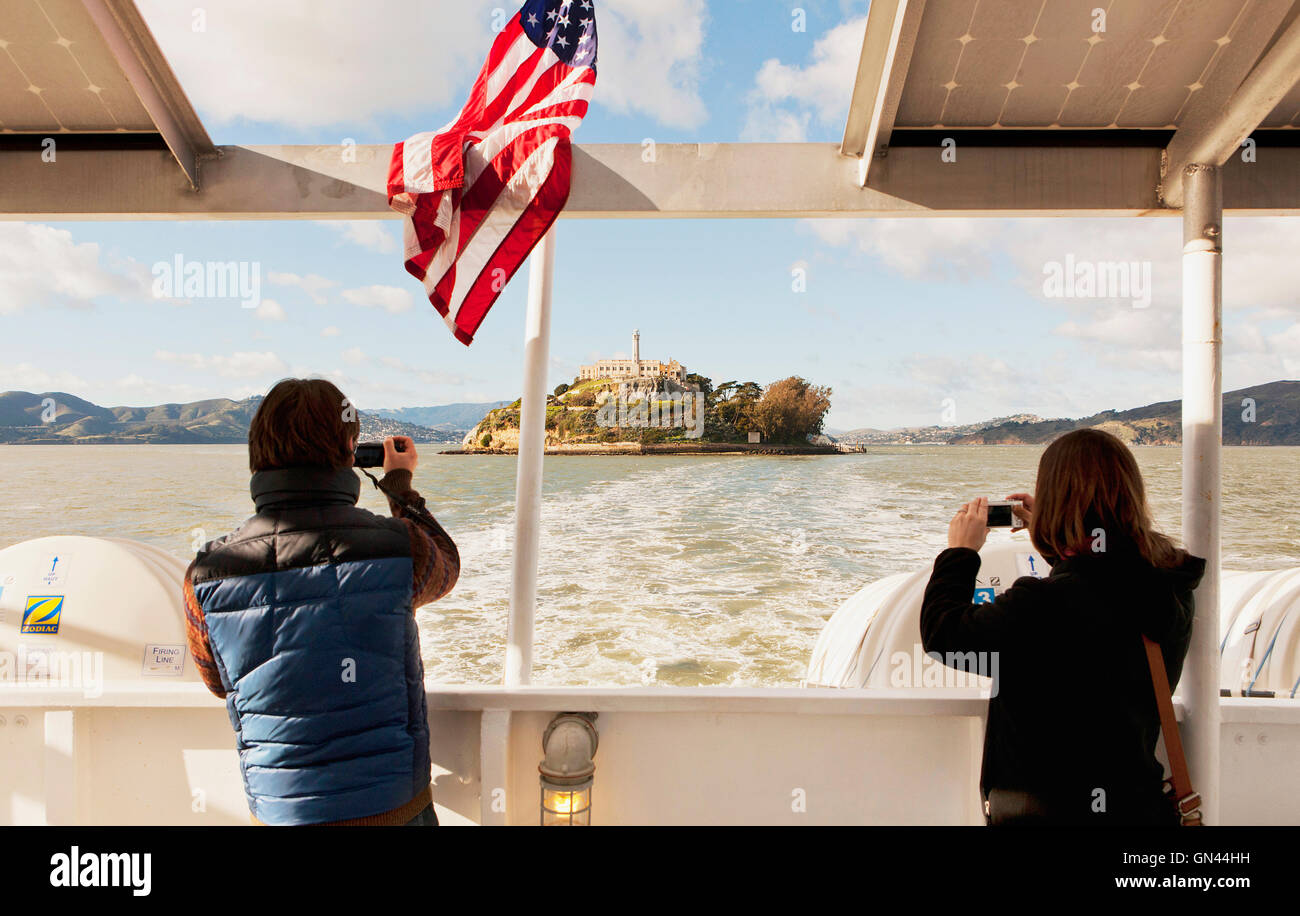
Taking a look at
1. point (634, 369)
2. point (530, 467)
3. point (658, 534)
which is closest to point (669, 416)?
point (634, 369)

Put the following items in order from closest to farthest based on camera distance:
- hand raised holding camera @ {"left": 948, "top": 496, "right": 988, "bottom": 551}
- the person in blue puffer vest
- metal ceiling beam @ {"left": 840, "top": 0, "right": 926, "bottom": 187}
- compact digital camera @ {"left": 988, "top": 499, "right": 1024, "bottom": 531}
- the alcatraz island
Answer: the person in blue puffer vest, hand raised holding camera @ {"left": 948, "top": 496, "right": 988, "bottom": 551}, compact digital camera @ {"left": 988, "top": 499, "right": 1024, "bottom": 531}, metal ceiling beam @ {"left": 840, "top": 0, "right": 926, "bottom": 187}, the alcatraz island

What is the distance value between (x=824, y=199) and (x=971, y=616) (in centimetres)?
136

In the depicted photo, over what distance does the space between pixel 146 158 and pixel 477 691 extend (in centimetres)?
A: 193

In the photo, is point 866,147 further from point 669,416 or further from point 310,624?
point 669,416

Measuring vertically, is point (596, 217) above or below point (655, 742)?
above

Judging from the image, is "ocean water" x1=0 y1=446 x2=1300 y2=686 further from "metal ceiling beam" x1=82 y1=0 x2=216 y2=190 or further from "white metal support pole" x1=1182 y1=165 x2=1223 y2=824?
"white metal support pole" x1=1182 y1=165 x2=1223 y2=824

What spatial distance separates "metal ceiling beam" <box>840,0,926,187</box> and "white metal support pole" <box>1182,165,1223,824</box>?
0.87m

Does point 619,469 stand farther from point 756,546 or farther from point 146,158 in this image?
point 146,158

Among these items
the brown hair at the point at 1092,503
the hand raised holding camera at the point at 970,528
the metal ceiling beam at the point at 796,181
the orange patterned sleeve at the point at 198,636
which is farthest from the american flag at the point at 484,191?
the brown hair at the point at 1092,503

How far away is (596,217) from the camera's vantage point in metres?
2.14

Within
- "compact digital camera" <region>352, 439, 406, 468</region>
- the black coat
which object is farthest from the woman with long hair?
"compact digital camera" <region>352, 439, 406, 468</region>

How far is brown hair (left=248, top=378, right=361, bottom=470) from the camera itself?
1270mm

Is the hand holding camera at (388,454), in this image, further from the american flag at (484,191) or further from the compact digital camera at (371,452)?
the american flag at (484,191)
